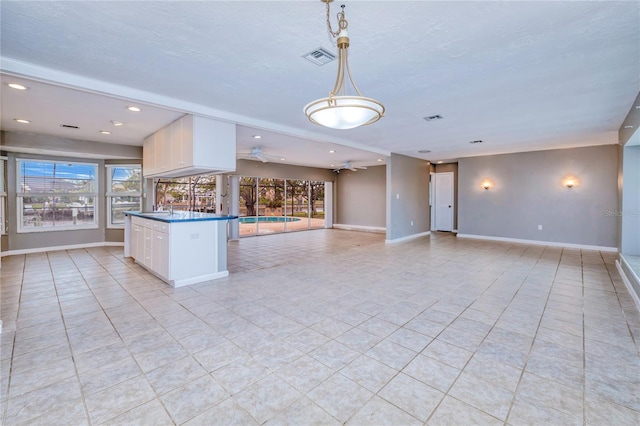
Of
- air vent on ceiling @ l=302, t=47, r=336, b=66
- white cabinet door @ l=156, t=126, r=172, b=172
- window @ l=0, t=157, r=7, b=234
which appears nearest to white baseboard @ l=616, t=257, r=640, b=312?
air vent on ceiling @ l=302, t=47, r=336, b=66

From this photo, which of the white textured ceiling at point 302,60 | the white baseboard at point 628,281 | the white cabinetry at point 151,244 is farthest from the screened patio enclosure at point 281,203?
the white baseboard at point 628,281

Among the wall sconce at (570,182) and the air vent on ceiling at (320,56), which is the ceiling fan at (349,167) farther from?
→ the air vent on ceiling at (320,56)

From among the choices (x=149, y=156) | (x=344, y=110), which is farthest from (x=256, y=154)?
(x=344, y=110)

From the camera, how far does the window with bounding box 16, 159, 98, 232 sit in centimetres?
604

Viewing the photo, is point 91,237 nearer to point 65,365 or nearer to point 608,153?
point 65,365

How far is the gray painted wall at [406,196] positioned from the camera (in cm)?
783

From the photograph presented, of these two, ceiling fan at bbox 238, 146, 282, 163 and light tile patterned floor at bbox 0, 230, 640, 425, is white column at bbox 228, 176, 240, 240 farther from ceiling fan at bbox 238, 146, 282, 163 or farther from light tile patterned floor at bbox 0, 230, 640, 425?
light tile patterned floor at bbox 0, 230, 640, 425

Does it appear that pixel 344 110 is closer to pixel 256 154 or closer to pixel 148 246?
pixel 148 246

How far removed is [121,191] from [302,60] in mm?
6463

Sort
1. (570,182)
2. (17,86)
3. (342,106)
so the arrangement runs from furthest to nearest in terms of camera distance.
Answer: (570,182)
(17,86)
(342,106)

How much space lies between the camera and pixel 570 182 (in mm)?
6918

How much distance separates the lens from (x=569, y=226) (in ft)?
23.0

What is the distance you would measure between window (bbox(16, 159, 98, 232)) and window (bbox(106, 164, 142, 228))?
11.7 inches

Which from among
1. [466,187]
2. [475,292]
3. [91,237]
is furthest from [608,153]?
[91,237]
